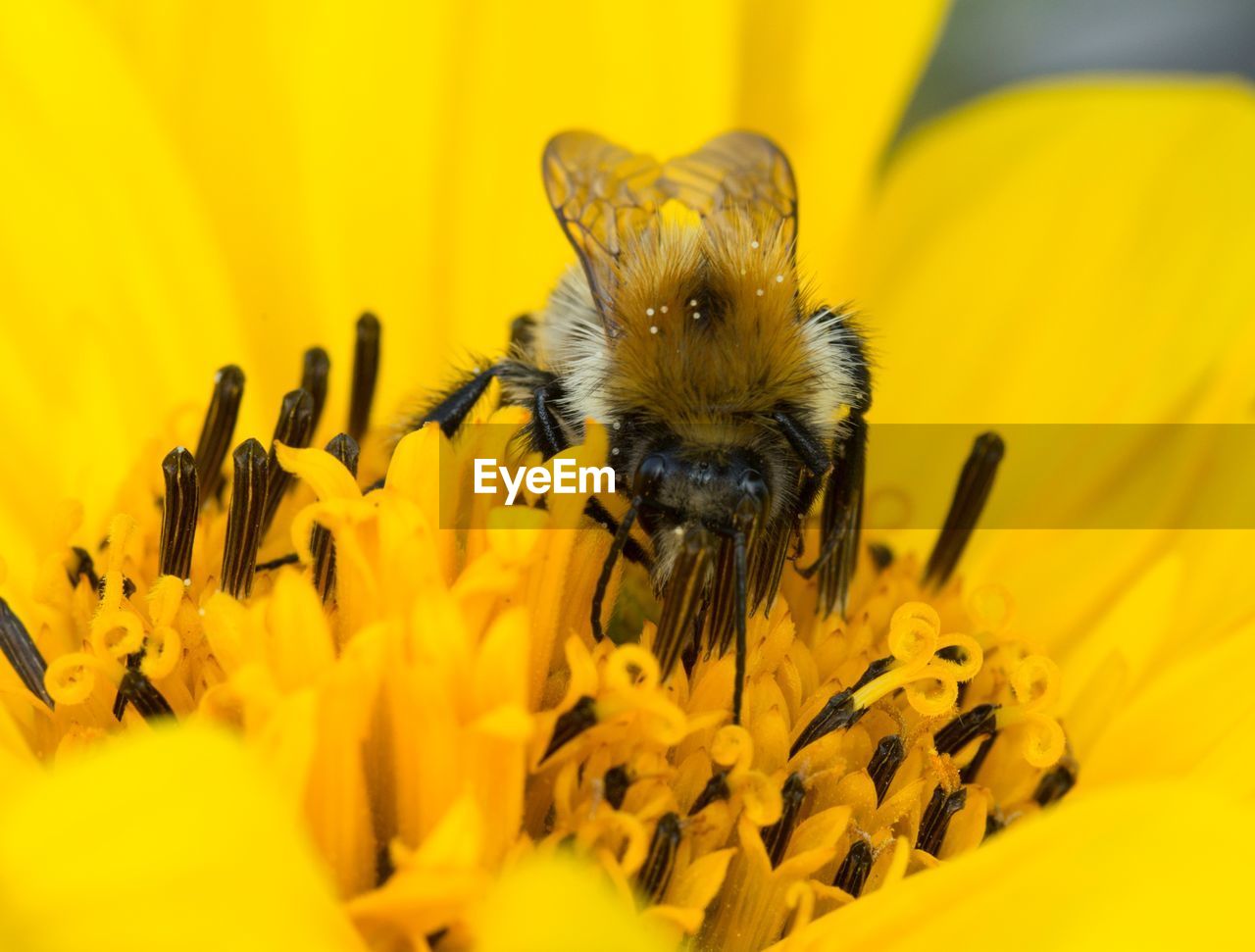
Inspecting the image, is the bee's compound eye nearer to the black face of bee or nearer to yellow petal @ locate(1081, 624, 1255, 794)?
the black face of bee

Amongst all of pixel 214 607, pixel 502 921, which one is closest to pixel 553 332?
pixel 214 607

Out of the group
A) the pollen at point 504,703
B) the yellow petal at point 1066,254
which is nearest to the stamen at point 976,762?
the pollen at point 504,703

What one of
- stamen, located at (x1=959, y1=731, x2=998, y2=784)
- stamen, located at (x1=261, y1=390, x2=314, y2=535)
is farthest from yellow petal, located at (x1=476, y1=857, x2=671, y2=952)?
stamen, located at (x1=261, y1=390, x2=314, y2=535)

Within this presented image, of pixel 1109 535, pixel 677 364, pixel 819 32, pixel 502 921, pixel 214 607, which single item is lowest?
pixel 1109 535

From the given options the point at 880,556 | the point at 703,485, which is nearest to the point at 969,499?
the point at 880,556

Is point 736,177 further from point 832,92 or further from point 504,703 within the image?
point 504,703

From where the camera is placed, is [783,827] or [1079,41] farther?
[1079,41]

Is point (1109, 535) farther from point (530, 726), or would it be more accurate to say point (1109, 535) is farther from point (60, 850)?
point (60, 850)

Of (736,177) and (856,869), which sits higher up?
(736,177)
